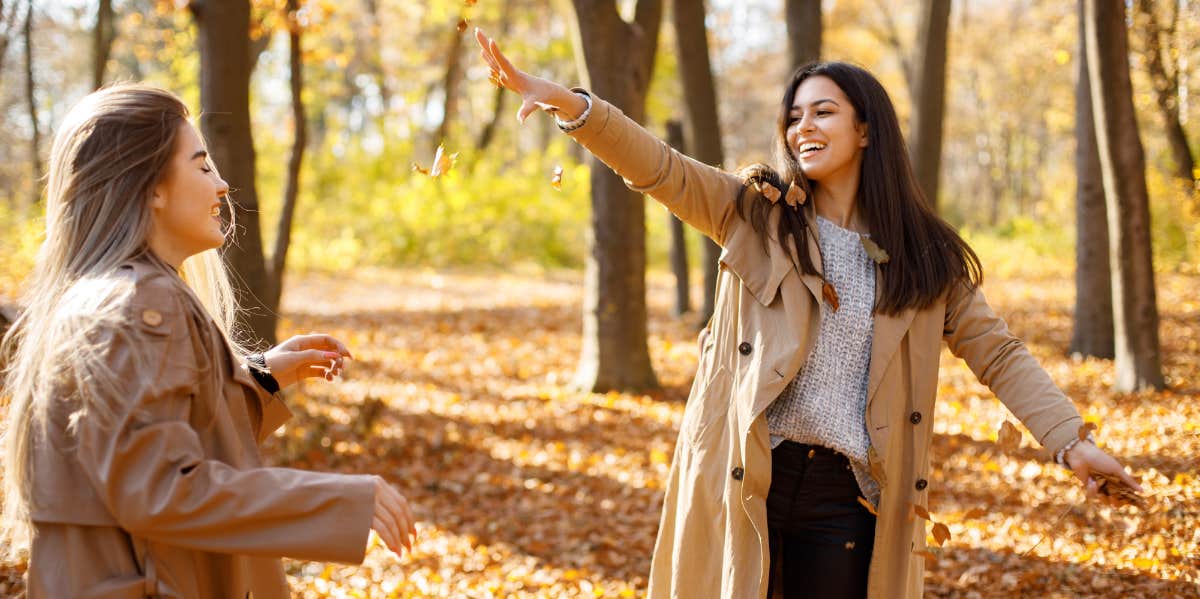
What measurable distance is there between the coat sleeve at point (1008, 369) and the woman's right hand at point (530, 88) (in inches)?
49.3

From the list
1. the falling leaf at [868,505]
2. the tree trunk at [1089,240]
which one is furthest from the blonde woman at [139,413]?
the tree trunk at [1089,240]

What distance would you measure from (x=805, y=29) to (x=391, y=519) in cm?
1021

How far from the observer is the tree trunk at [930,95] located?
35.7 ft

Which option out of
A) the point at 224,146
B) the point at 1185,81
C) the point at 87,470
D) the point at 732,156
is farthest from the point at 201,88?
the point at 732,156

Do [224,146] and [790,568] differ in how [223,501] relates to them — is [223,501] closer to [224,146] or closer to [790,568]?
[790,568]

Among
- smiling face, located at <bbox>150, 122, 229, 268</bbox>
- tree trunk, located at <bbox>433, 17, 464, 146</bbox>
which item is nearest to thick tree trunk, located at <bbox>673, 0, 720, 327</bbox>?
smiling face, located at <bbox>150, 122, 229, 268</bbox>

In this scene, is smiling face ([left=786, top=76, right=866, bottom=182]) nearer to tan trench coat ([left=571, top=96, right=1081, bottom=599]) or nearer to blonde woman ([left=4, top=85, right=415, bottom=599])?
tan trench coat ([left=571, top=96, right=1081, bottom=599])

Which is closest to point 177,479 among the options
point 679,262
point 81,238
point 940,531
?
point 81,238

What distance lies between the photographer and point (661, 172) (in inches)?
116

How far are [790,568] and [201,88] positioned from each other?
16.5ft

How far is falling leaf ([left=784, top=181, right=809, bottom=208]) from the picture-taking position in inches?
122

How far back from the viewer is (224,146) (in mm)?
6434

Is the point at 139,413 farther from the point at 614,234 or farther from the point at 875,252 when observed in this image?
the point at 614,234

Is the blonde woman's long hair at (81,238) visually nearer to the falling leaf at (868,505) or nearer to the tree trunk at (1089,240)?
the falling leaf at (868,505)
